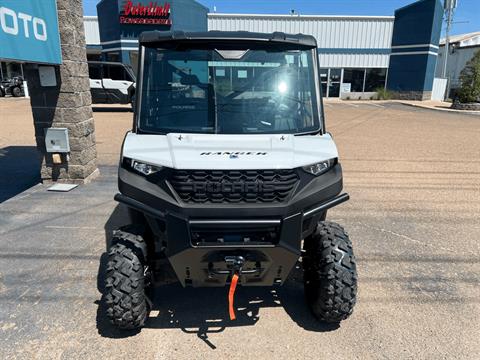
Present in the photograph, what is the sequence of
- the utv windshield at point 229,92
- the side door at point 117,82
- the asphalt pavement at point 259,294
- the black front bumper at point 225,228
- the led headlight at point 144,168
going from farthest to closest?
the side door at point 117,82 → the utv windshield at point 229,92 → the asphalt pavement at point 259,294 → the led headlight at point 144,168 → the black front bumper at point 225,228

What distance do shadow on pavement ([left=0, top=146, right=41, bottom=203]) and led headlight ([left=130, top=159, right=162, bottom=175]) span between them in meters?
4.37

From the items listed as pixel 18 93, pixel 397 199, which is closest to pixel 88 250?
pixel 397 199

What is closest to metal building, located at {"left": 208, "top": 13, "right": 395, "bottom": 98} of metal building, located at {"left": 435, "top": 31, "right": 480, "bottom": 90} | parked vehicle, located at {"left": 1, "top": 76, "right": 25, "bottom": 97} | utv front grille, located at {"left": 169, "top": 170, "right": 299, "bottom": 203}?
metal building, located at {"left": 435, "top": 31, "right": 480, "bottom": 90}

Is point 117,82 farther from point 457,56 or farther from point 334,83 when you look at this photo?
point 457,56

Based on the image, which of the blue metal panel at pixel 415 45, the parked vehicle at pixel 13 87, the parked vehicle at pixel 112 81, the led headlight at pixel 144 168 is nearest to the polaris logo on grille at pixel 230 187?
the led headlight at pixel 144 168

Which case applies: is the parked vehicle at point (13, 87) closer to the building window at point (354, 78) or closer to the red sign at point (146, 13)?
the red sign at point (146, 13)

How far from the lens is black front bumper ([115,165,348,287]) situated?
8.73 ft

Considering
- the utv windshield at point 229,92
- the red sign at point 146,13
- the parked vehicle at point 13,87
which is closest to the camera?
the utv windshield at point 229,92

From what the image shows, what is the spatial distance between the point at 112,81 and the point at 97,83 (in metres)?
0.71

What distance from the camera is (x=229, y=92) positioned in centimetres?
337

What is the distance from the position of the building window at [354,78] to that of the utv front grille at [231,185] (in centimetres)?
3270

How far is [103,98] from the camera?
59.9 feet

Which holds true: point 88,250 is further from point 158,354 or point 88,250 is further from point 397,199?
point 397,199

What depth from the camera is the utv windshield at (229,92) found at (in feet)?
10.7
